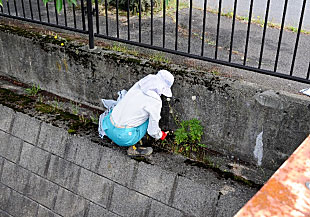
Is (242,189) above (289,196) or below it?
below

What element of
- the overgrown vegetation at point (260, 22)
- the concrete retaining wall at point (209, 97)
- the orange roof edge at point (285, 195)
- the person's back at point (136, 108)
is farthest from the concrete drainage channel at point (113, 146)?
the overgrown vegetation at point (260, 22)

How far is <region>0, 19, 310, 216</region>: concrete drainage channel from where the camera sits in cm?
308

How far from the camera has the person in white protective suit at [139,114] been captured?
3.37 m

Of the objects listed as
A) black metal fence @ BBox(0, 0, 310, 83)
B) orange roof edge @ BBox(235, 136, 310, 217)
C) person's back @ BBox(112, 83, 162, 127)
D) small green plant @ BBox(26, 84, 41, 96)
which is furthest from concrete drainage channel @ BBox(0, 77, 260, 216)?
orange roof edge @ BBox(235, 136, 310, 217)

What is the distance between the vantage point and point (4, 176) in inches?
173

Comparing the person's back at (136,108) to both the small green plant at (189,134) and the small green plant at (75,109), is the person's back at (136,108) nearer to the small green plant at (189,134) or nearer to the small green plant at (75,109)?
the small green plant at (189,134)

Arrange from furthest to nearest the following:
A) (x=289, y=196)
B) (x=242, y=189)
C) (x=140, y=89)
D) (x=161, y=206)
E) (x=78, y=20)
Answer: (x=78, y=20), (x=140, y=89), (x=161, y=206), (x=242, y=189), (x=289, y=196)

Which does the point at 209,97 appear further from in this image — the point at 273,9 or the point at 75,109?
the point at 273,9

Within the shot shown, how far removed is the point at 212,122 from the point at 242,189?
27.5 inches

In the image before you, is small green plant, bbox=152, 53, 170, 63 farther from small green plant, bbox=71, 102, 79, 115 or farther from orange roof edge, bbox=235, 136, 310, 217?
orange roof edge, bbox=235, 136, 310, 217

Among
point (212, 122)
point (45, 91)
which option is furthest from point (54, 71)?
point (212, 122)

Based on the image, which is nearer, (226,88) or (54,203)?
(226,88)

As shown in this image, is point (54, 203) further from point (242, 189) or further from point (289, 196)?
point (289, 196)

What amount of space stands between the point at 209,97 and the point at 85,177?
4.86 ft
